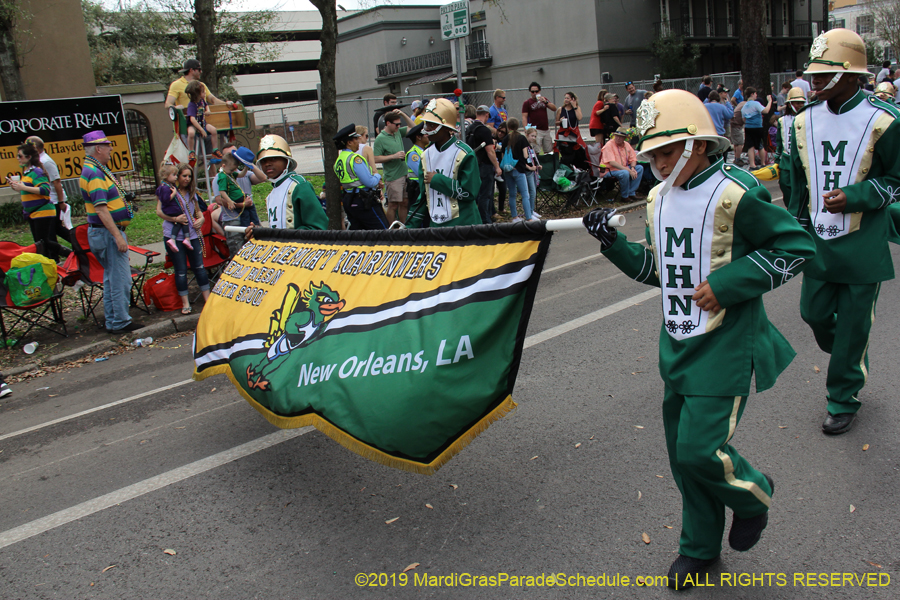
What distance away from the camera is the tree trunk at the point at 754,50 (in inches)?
832

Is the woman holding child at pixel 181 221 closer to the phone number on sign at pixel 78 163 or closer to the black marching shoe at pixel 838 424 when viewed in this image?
the phone number on sign at pixel 78 163

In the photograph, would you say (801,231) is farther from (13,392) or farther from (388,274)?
(13,392)

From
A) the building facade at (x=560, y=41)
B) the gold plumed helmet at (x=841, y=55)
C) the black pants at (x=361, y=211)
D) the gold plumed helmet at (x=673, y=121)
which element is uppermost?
the building facade at (x=560, y=41)

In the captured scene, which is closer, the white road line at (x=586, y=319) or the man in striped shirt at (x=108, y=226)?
the white road line at (x=586, y=319)

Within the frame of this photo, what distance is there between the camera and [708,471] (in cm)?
274

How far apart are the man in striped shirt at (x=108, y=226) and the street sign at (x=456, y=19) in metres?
5.91

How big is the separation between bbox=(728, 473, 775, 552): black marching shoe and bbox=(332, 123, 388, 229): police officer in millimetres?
7378

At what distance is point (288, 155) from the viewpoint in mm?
5496

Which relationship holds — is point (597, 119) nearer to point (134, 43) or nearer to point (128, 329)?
point (128, 329)

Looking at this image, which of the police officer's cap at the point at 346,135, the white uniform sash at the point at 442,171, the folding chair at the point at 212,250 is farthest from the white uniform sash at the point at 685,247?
the folding chair at the point at 212,250

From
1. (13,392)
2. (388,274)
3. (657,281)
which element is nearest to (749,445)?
(657,281)

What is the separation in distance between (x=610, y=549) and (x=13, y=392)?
19.4 feet

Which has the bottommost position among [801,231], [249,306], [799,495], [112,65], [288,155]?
[799,495]

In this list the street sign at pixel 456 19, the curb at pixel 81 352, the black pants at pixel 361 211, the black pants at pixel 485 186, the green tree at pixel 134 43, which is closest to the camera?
the curb at pixel 81 352
